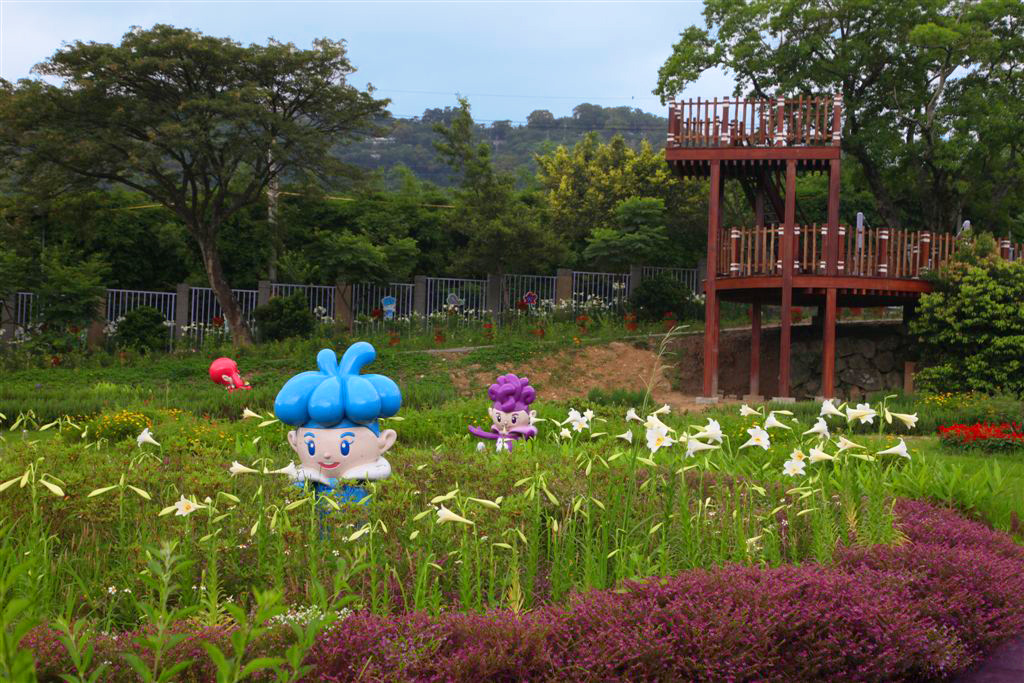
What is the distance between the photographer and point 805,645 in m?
4.21

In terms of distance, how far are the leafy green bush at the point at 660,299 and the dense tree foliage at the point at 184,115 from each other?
23.8 feet

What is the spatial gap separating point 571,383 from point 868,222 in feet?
47.5

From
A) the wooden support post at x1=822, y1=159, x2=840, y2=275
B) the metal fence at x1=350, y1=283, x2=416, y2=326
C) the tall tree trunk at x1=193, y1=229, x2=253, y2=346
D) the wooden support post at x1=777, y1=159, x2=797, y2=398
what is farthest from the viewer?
the metal fence at x1=350, y1=283, x2=416, y2=326

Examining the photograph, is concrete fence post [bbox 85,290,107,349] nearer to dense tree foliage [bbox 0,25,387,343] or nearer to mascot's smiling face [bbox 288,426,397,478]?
dense tree foliage [bbox 0,25,387,343]

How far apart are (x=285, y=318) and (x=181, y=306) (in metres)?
3.12

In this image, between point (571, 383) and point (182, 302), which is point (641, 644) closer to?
point (571, 383)

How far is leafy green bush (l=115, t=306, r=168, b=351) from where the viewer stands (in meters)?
21.8

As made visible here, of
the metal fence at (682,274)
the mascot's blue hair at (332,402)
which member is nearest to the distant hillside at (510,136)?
the metal fence at (682,274)

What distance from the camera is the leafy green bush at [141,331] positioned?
2183 cm

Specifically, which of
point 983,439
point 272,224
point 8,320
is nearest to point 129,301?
point 8,320

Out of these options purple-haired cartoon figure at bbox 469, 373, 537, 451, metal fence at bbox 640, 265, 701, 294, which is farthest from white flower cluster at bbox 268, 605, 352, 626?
metal fence at bbox 640, 265, 701, 294

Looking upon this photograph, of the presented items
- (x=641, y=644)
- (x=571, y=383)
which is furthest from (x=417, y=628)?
(x=571, y=383)

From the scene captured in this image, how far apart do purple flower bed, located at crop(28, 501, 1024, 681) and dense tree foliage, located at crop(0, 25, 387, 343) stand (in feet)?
58.8

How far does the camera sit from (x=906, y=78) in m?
24.2
